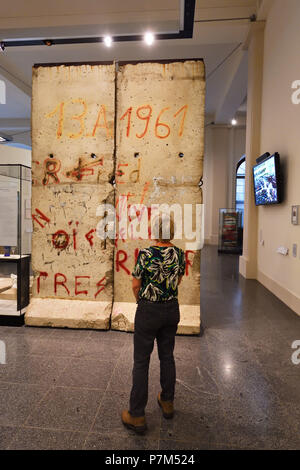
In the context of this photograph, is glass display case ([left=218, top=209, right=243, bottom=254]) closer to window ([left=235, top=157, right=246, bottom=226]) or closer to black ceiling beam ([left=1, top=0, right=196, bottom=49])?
window ([left=235, top=157, right=246, bottom=226])

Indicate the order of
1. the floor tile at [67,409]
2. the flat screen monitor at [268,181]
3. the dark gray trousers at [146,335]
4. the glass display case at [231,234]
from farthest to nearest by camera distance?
the glass display case at [231,234] → the flat screen monitor at [268,181] → the floor tile at [67,409] → the dark gray trousers at [146,335]

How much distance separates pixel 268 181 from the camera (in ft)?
17.6

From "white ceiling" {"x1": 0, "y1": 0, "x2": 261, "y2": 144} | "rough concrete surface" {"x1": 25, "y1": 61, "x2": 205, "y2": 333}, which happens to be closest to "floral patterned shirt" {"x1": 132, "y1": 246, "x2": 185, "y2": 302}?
"rough concrete surface" {"x1": 25, "y1": 61, "x2": 205, "y2": 333}

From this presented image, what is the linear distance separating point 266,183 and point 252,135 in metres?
1.73

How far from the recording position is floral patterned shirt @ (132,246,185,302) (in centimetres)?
182

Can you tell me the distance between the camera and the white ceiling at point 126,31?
5854 mm

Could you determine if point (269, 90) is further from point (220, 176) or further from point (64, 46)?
point (220, 176)

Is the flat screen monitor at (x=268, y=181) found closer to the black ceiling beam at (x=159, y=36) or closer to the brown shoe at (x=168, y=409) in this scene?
the black ceiling beam at (x=159, y=36)

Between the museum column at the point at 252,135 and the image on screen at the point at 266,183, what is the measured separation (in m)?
0.55

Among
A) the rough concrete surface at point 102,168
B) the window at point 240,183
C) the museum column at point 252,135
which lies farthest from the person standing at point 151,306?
the window at point 240,183

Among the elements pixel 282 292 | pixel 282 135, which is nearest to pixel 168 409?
pixel 282 292

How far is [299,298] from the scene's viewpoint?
4.25 meters

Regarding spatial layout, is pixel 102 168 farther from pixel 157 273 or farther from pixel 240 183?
pixel 240 183

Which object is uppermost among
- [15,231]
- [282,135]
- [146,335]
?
[282,135]
